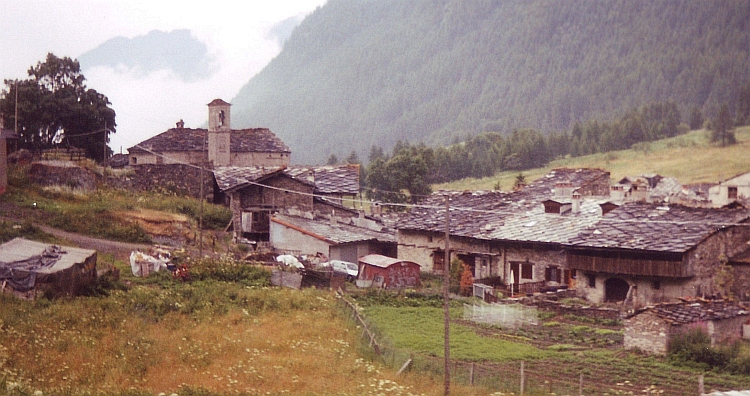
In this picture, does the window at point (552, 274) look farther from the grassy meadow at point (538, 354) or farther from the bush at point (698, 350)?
the bush at point (698, 350)

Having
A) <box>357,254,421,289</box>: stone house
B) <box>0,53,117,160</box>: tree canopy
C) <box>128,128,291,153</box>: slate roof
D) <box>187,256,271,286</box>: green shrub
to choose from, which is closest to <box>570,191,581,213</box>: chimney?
<box>357,254,421,289</box>: stone house

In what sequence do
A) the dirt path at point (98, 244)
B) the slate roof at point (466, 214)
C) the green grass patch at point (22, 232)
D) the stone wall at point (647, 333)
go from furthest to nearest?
the slate roof at point (466, 214), the dirt path at point (98, 244), the stone wall at point (647, 333), the green grass patch at point (22, 232)

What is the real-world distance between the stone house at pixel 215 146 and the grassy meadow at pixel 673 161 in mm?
13172

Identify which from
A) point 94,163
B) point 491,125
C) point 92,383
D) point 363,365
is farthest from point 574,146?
point 92,383

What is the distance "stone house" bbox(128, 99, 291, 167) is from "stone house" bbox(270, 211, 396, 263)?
3.12 meters

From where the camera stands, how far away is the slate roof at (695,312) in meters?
15.1

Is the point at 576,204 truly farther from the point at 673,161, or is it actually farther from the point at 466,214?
the point at 673,161

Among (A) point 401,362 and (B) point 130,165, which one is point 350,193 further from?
(A) point 401,362

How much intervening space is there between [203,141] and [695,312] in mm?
15238

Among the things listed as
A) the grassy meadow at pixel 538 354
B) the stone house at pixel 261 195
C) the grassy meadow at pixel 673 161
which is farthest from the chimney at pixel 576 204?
the stone house at pixel 261 195

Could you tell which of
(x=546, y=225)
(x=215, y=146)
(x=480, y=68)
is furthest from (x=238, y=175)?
(x=480, y=68)

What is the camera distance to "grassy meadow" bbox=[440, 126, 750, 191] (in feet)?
64.8

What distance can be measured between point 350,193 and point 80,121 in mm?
10684

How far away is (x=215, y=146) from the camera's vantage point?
2400 cm
